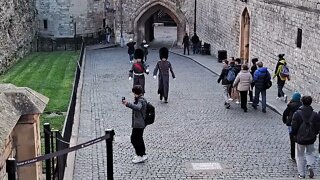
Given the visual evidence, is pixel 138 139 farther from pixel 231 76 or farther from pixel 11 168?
pixel 231 76

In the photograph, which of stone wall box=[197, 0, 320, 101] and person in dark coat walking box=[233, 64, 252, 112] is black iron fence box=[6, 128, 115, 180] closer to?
person in dark coat walking box=[233, 64, 252, 112]

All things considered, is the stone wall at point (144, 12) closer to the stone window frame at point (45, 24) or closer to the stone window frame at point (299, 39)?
the stone window frame at point (45, 24)

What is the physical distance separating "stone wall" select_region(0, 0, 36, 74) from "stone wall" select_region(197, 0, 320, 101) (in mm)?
10817

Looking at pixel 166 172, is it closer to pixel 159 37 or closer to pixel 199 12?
pixel 199 12

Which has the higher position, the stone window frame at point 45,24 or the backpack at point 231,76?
the stone window frame at point 45,24

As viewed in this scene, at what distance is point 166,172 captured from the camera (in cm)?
1089

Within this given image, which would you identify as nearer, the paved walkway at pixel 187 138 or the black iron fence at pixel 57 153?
the black iron fence at pixel 57 153

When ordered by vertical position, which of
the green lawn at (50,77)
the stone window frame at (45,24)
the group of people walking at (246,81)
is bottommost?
the green lawn at (50,77)

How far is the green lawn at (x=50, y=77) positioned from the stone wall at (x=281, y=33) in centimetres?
746

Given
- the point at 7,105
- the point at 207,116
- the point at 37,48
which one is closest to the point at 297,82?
the point at 207,116

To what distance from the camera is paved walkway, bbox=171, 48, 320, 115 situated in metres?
16.8

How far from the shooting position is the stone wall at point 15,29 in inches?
1093

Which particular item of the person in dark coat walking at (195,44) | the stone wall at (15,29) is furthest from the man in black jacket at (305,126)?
the person in dark coat walking at (195,44)

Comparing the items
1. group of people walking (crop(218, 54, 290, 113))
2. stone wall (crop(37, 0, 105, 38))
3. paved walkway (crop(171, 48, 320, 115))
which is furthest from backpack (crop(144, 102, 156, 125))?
stone wall (crop(37, 0, 105, 38))
